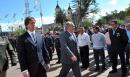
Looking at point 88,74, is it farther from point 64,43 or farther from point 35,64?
point 35,64

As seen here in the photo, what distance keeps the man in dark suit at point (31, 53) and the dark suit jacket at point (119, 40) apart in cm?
585

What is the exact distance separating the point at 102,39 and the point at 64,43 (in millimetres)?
5010

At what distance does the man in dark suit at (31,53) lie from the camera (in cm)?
684

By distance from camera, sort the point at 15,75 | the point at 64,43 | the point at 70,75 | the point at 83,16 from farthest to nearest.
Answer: the point at 83,16 < the point at 15,75 < the point at 70,75 < the point at 64,43

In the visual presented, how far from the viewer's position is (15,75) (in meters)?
15.8

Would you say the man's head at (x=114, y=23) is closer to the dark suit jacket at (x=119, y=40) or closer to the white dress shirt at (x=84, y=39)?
the dark suit jacket at (x=119, y=40)

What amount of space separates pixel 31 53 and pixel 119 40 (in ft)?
20.2

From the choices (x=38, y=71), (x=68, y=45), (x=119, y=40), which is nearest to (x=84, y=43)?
(x=119, y=40)

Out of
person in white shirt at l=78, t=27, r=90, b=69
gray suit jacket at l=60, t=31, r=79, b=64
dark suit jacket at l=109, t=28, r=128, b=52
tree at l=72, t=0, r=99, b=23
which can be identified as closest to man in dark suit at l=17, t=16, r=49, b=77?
gray suit jacket at l=60, t=31, r=79, b=64

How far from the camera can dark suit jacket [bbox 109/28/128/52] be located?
40.4 feet

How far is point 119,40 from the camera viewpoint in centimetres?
1247

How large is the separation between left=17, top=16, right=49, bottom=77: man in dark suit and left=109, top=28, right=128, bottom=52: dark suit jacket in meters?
5.85

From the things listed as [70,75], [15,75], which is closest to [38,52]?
[70,75]

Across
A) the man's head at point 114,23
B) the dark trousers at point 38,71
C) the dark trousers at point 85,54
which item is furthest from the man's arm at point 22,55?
the dark trousers at point 85,54
